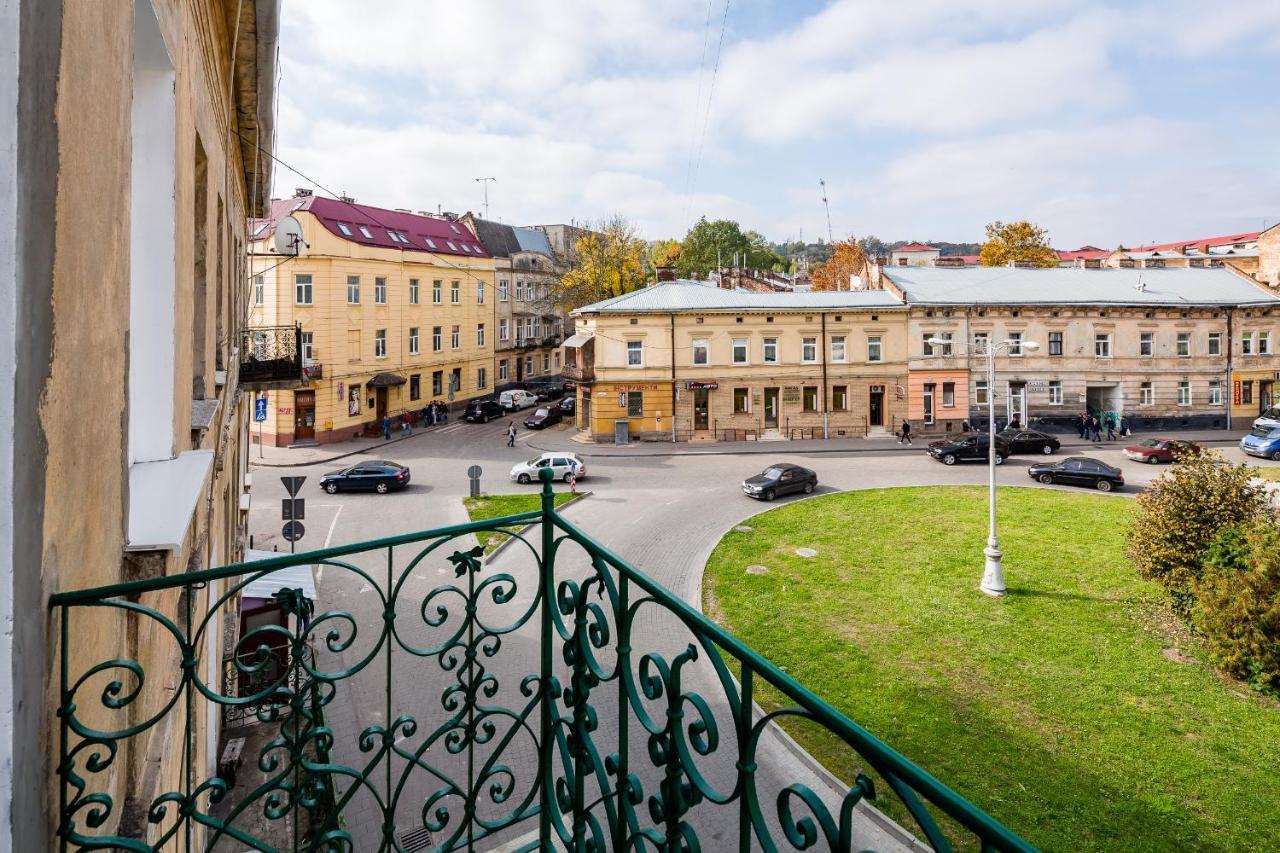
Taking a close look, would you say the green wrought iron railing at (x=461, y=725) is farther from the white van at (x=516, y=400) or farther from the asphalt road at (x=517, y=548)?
the white van at (x=516, y=400)

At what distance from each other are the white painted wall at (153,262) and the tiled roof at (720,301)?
31.3 metres

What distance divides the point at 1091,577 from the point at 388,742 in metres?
17.9

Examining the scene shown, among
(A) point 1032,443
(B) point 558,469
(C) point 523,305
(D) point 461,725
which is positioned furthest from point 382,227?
(D) point 461,725

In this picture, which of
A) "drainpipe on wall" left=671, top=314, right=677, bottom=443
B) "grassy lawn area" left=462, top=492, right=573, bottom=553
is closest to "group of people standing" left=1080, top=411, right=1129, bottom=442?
"drainpipe on wall" left=671, top=314, right=677, bottom=443

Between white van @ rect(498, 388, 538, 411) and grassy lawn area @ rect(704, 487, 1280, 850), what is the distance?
2768 centimetres

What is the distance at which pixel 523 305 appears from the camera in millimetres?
52219

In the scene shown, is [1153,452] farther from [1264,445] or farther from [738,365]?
[738,365]

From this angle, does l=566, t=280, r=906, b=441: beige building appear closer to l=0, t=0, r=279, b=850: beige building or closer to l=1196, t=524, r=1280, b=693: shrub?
l=1196, t=524, r=1280, b=693: shrub

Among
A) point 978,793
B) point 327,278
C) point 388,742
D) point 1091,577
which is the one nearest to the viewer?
point 388,742

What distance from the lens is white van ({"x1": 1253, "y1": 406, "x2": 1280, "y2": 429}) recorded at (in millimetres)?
34344

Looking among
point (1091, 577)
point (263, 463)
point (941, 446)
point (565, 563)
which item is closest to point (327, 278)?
point (263, 463)

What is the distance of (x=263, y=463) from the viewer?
28625mm

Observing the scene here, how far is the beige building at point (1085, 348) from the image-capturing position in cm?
3650

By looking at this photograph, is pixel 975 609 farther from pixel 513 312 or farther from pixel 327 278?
pixel 513 312
